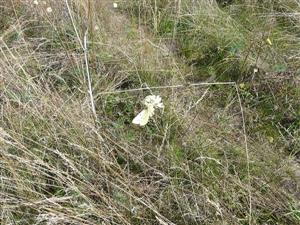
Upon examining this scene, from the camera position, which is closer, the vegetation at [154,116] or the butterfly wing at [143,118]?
the vegetation at [154,116]

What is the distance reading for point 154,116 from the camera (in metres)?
2.18

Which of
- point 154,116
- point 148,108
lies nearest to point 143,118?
point 148,108

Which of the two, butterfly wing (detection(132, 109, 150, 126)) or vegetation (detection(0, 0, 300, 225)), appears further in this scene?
butterfly wing (detection(132, 109, 150, 126))

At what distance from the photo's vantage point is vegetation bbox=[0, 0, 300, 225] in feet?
5.98

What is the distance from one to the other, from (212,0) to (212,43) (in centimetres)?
37

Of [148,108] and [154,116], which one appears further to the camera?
[154,116]

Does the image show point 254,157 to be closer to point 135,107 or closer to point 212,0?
point 135,107

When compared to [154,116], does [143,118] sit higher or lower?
higher

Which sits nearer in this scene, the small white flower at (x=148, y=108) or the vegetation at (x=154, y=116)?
the vegetation at (x=154, y=116)

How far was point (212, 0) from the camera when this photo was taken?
296 cm

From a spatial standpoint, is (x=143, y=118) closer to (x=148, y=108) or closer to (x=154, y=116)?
(x=148, y=108)

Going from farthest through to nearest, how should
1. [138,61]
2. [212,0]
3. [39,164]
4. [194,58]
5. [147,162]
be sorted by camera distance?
[212,0] → [194,58] → [138,61] → [147,162] → [39,164]

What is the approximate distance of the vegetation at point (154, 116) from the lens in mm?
1822

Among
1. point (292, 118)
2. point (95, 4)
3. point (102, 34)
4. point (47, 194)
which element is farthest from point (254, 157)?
point (95, 4)
